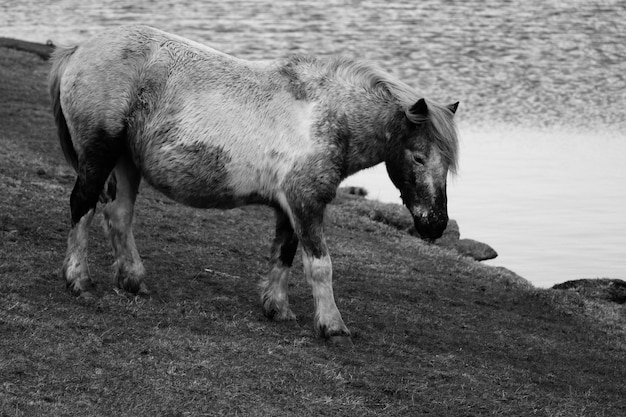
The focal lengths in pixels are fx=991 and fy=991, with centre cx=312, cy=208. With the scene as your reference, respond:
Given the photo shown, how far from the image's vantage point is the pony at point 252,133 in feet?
27.2

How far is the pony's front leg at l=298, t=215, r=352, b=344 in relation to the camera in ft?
27.2

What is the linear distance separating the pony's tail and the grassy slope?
3.78ft

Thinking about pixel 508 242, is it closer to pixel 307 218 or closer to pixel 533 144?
pixel 533 144

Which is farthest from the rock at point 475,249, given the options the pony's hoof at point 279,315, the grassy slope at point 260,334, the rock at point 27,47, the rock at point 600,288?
the rock at point 27,47

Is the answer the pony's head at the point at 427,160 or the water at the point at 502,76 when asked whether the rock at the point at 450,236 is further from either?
the pony's head at the point at 427,160

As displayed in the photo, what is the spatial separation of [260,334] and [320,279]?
2.32 feet

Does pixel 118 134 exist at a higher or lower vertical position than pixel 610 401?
higher

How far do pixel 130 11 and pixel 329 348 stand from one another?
38752mm

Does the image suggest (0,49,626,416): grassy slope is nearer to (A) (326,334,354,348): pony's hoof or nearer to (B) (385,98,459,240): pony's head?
(A) (326,334,354,348): pony's hoof

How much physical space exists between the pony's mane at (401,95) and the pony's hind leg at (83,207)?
2102 mm

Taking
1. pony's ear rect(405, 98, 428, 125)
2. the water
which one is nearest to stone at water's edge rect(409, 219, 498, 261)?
the water

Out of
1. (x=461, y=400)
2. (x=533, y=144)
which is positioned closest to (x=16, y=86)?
(x=533, y=144)

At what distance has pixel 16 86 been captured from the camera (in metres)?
20.0

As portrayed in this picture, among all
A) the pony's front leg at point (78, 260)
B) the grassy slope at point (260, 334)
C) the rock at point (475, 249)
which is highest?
the pony's front leg at point (78, 260)
